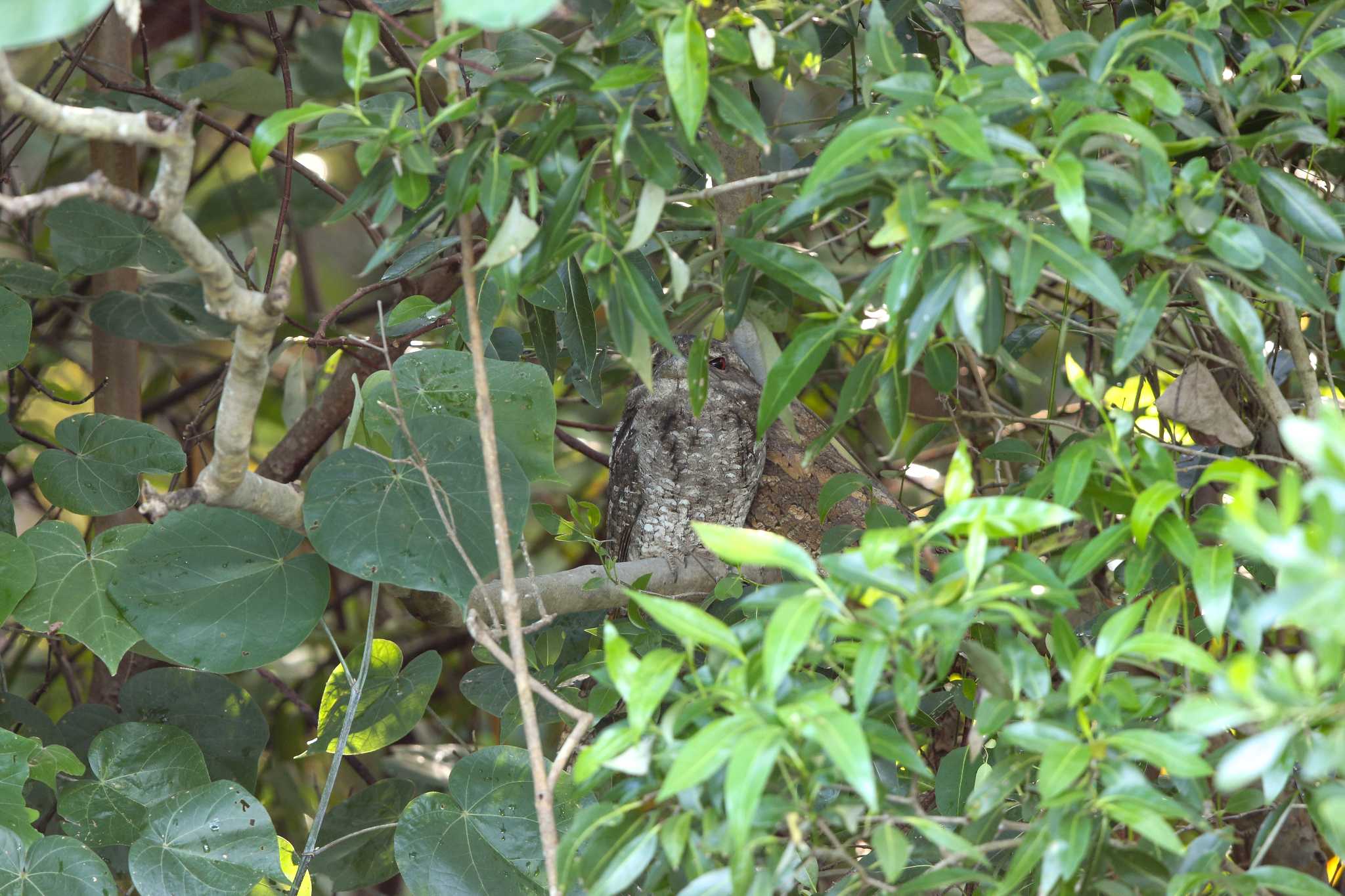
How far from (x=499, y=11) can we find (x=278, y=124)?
296 millimetres

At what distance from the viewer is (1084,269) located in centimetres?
70

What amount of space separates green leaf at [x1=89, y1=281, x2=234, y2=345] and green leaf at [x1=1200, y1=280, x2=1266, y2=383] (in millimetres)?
1747

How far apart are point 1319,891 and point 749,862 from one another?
354 millimetres

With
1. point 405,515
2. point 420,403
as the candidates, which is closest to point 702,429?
point 420,403

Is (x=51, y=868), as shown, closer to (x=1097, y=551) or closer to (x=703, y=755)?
(x=703, y=755)

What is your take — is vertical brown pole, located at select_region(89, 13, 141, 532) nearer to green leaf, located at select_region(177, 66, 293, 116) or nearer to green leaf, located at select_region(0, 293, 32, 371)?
green leaf, located at select_region(177, 66, 293, 116)

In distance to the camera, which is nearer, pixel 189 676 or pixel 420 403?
pixel 420 403

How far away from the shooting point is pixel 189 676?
1.67 meters

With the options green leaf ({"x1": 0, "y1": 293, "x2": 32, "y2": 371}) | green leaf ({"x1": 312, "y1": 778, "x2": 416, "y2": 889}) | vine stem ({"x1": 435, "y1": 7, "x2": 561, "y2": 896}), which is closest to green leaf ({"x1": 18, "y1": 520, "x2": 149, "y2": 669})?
green leaf ({"x1": 0, "y1": 293, "x2": 32, "y2": 371})

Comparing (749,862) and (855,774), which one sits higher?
(855,774)

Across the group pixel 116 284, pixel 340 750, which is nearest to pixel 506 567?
pixel 340 750

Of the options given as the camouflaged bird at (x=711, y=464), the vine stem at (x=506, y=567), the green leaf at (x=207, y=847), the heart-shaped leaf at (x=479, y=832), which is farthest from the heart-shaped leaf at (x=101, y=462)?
the camouflaged bird at (x=711, y=464)

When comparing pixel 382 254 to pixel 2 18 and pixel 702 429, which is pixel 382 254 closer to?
pixel 2 18

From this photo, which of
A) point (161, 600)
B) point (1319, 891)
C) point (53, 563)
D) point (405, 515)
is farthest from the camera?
point (53, 563)
